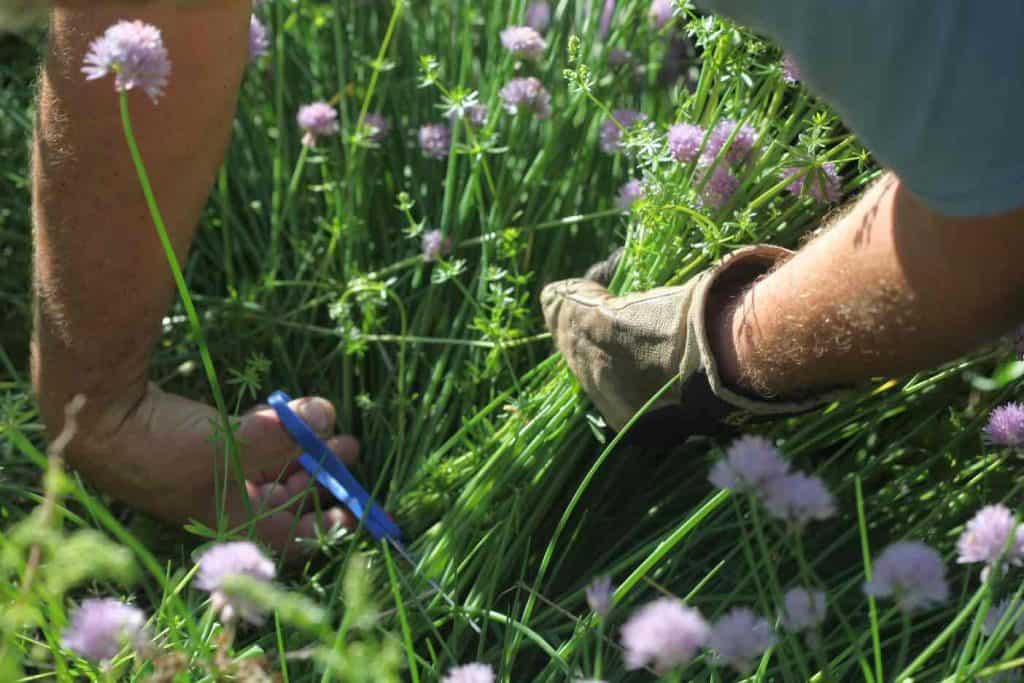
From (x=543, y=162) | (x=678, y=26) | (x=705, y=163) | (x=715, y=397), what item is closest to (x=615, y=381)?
(x=715, y=397)

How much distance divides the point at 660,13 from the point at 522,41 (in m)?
0.24

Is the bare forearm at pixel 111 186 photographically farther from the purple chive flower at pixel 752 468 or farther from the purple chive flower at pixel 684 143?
the purple chive flower at pixel 752 468

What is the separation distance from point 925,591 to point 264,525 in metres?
0.76

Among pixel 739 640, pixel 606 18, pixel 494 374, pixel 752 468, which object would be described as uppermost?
pixel 606 18

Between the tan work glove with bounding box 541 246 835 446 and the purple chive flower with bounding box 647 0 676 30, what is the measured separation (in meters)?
0.45

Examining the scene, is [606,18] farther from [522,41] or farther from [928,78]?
[928,78]

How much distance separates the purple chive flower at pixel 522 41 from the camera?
142 cm

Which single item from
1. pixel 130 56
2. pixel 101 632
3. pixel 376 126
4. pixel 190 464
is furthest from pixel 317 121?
pixel 101 632

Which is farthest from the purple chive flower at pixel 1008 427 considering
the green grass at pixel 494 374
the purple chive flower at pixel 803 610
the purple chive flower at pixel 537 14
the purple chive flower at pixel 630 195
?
the purple chive flower at pixel 537 14

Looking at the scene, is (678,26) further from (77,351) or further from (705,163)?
(77,351)

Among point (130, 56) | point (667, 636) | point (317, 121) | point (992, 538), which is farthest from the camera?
point (317, 121)

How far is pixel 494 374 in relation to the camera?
4.48ft

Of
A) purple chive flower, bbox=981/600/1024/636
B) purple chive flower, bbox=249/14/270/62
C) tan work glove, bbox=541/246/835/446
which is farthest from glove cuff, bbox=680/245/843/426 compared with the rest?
purple chive flower, bbox=249/14/270/62

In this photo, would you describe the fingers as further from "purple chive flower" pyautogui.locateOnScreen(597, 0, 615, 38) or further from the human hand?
"purple chive flower" pyautogui.locateOnScreen(597, 0, 615, 38)
